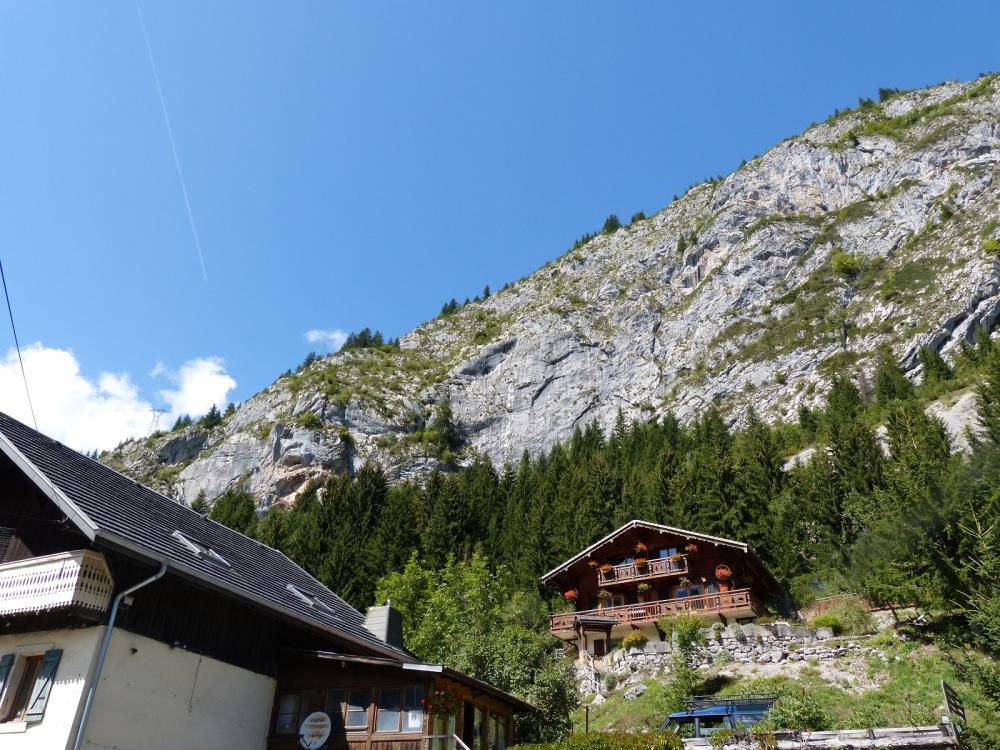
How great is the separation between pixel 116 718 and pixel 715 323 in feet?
280

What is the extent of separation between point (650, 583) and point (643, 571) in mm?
742

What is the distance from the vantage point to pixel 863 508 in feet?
121

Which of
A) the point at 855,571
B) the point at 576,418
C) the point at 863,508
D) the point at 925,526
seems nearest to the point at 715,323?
the point at 576,418

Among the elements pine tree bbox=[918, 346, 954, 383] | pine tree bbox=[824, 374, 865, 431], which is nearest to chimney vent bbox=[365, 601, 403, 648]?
pine tree bbox=[824, 374, 865, 431]

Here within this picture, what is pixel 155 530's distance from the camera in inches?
647

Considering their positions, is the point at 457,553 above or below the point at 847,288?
below

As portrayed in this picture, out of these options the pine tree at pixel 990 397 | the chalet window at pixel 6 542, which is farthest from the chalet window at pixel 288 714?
the pine tree at pixel 990 397

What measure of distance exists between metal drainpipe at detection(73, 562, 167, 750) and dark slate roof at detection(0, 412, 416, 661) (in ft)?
1.65

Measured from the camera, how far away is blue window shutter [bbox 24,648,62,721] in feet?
43.2

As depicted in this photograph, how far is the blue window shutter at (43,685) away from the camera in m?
13.2

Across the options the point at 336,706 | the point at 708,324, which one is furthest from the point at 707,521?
the point at 708,324

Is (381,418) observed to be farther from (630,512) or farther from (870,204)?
(870,204)

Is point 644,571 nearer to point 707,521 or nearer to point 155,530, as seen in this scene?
point 707,521

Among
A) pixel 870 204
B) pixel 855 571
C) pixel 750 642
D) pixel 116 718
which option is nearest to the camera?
pixel 116 718
